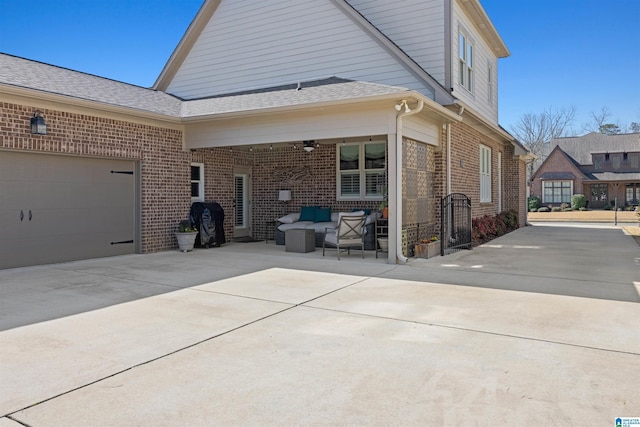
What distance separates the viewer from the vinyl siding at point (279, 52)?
11.7m

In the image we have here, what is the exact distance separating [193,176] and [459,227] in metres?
6.92

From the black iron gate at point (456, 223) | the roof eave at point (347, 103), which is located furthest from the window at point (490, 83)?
the roof eave at point (347, 103)

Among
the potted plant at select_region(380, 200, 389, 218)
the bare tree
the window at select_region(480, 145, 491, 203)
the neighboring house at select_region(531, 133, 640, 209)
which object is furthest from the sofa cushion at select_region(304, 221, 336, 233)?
the bare tree

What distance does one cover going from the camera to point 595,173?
3903 centimetres

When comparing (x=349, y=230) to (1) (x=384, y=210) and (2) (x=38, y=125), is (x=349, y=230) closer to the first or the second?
(1) (x=384, y=210)

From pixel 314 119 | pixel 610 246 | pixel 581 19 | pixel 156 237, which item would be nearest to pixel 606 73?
pixel 581 19

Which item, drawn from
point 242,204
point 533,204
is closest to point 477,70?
point 242,204

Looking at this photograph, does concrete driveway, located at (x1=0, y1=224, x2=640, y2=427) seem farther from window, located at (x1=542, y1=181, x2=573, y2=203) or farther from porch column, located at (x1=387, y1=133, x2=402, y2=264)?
window, located at (x1=542, y1=181, x2=573, y2=203)

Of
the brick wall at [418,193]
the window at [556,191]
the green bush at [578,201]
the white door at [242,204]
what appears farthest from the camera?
the window at [556,191]

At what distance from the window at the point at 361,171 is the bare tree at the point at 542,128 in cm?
4375

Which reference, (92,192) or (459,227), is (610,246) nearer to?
(459,227)

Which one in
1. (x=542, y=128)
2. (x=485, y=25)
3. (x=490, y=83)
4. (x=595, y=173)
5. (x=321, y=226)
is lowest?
(x=321, y=226)

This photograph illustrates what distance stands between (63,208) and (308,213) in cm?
578

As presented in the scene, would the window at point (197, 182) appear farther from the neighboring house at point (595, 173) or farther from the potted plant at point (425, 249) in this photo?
the neighboring house at point (595, 173)
